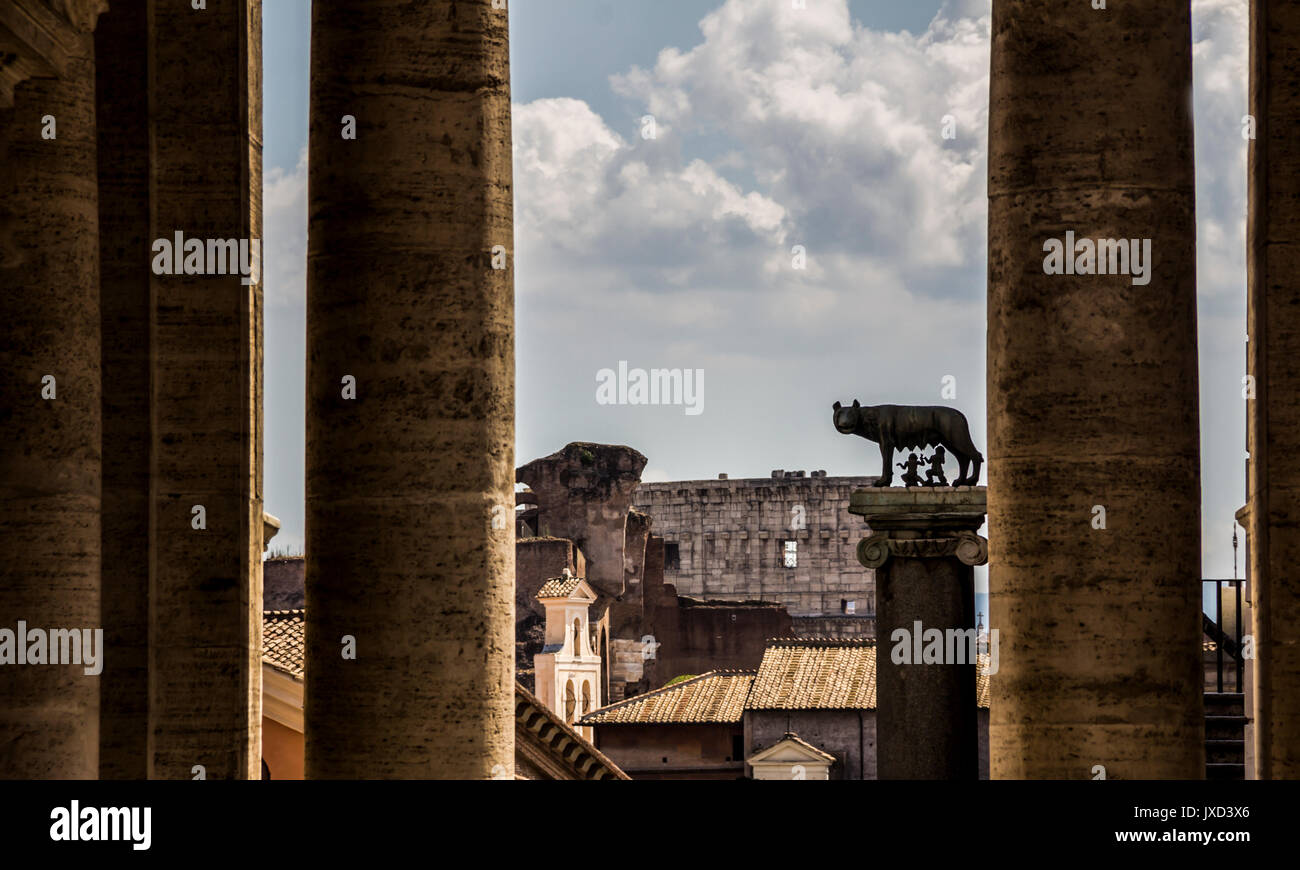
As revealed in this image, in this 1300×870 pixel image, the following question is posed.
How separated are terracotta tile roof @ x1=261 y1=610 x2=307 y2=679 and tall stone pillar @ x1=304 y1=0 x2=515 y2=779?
14.6m

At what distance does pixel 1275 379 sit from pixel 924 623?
4.38 m

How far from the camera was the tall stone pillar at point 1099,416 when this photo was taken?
1026 cm

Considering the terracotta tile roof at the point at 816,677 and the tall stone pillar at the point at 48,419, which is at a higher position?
the tall stone pillar at the point at 48,419

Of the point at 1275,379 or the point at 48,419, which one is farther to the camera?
the point at 1275,379

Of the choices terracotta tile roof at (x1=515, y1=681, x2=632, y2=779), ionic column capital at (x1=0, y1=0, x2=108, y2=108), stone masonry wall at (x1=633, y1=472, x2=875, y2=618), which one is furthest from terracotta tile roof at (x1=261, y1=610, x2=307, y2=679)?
stone masonry wall at (x1=633, y1=472, x2=875, y2=618)

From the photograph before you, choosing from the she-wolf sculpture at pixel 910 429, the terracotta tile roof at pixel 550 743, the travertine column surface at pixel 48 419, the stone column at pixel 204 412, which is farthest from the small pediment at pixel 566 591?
the travertine column surface at pixel 48 419

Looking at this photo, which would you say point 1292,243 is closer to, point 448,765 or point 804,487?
point 448,765

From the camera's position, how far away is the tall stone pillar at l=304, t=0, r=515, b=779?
34.1 feet

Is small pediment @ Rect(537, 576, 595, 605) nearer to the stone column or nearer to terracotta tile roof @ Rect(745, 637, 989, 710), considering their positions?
terracotta tile roof @ Rect(745, 637, 989, 710)

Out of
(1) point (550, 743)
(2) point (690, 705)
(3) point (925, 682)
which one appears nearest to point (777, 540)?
(2) point (690, 705)

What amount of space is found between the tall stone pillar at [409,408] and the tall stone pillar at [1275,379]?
420cm

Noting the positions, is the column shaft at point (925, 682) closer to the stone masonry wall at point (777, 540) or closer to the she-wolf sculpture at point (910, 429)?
the she-wolf sculpture at point (910, 429)

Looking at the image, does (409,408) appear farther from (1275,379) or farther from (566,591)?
(566,591)

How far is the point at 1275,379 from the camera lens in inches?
459
